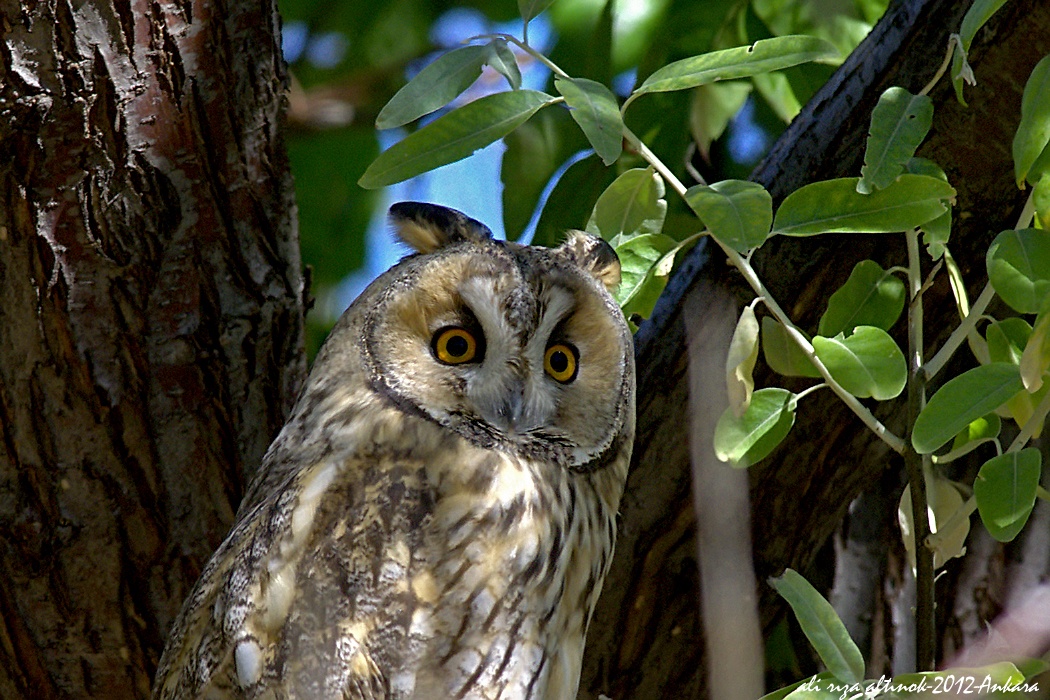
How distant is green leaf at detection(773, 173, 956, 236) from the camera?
4.49ft

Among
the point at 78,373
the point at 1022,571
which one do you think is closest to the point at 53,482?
the point at 78,373

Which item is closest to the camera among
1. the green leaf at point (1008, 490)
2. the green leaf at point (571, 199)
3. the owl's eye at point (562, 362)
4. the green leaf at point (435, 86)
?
the green leaf at point (1008, 490)

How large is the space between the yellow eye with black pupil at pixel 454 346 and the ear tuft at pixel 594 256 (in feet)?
0.68

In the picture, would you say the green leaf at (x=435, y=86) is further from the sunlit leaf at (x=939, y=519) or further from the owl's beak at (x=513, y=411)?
the sunlit leaf at (x=939, y=519)

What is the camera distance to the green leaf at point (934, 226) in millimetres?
1445

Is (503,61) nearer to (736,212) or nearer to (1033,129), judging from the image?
(736,212)

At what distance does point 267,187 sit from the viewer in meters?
1.98

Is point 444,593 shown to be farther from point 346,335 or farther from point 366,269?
point 366,269

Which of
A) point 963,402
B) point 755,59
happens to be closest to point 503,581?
point 963,402

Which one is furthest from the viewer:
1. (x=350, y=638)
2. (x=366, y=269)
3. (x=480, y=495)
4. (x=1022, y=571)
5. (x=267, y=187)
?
(x=366, y=269)

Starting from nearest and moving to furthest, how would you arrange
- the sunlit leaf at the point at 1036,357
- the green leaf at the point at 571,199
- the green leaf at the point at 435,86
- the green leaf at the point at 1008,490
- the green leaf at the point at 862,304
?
the sunlit leaf at the point at 1036,357 < the green leaf at the point at 1008,490 < the green leaf at the point at 435,86 < the green leaf at the point at 862,304 < the green leaf at the point at 571,199

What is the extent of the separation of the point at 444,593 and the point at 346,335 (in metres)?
0.43

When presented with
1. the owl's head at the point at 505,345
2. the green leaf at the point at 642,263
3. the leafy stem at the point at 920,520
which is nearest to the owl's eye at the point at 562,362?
the owl's head at the point at 505,345

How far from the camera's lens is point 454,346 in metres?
1.60
